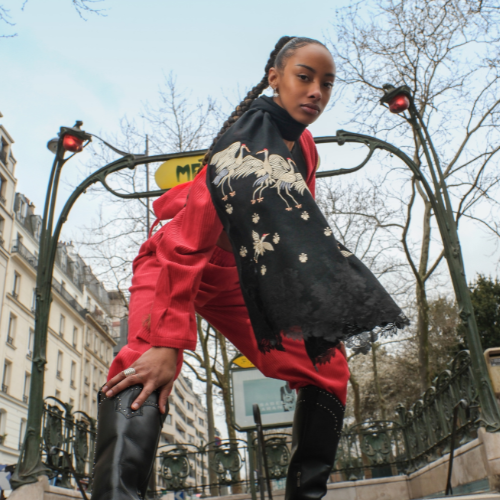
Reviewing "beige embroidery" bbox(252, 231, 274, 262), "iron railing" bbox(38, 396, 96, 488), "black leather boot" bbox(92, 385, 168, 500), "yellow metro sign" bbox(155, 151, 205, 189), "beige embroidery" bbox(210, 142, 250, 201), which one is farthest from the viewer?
"yellow metro sign" bbox(155, 151, 205, 189)

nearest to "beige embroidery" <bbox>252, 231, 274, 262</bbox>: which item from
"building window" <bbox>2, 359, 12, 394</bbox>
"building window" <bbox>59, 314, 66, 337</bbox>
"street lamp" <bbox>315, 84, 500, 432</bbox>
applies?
"street lamp" <bbox>315, 84, 500, 432</bbox>

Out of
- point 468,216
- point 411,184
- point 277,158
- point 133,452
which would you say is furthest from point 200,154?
point 468,216

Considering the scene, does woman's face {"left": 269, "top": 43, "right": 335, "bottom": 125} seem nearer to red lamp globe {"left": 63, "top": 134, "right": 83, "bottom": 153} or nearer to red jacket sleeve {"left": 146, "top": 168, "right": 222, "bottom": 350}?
red jacket sleeve {"left": 146, "top": 168, "right": 222, "bottom": 350}

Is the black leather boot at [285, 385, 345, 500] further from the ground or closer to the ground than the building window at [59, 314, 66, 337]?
closer to the ground

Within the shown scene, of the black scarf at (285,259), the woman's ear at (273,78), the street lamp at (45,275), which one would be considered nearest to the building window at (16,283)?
the street lamp at (45,275)

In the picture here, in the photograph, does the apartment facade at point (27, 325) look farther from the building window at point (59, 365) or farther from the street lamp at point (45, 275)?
the street lamp at point (45, 275)

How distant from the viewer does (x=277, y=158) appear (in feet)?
4.67

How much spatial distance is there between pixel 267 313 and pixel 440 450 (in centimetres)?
663

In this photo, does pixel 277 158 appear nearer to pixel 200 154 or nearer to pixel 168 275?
pixel 168 275

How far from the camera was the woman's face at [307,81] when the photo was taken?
1.58 meters

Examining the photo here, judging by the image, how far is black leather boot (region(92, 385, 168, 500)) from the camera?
1.08 meters

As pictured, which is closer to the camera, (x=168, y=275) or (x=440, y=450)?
(x=168, y=275)

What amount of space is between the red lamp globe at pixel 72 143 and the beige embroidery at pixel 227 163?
5791mm

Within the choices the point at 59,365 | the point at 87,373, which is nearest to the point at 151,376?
the point at 59,365
